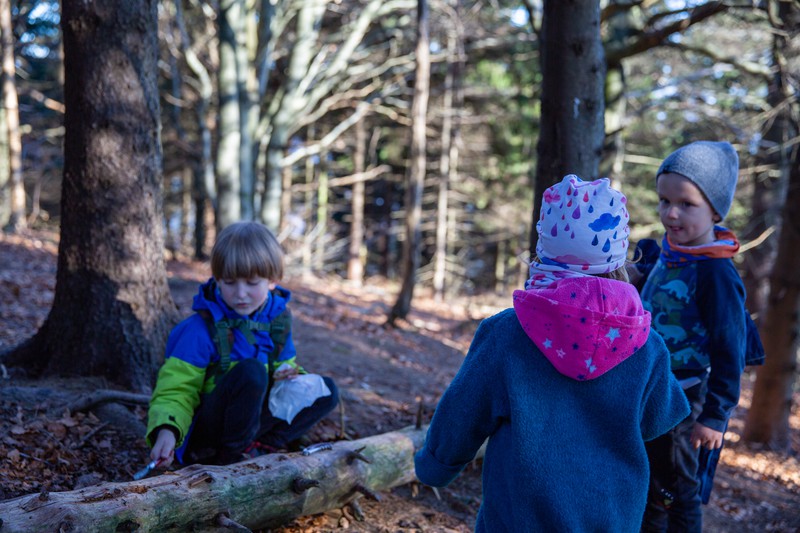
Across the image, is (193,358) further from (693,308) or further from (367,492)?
(693,308)

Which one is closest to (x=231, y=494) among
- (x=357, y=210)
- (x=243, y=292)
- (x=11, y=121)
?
(x=243, y=292)

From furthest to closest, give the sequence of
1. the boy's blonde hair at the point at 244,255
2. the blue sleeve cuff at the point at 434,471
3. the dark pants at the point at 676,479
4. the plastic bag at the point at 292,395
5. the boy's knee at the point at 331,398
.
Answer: the boy's knee at the point at 331,398 < the plastic bag at the point at 292,395 < the boy's blonde hair at the point at 244,255 < the dark pants at the point at 676,479 < the blue sleeve cuff at the point at 434,471

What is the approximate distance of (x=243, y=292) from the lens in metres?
3.28

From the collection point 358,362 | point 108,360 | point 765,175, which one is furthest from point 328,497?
point 765,175

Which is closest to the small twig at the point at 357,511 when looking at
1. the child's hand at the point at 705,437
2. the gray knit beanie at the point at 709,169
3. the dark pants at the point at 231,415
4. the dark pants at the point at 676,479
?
the dark pants at the point at 231,415

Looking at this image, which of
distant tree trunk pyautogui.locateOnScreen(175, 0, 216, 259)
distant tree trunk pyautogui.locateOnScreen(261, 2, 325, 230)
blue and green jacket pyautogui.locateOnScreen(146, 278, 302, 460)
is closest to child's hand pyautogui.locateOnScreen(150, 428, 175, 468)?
blue and green jacket pyautogui.locateOnScreen(146, 278, 302, 460)

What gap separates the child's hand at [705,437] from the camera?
282cm

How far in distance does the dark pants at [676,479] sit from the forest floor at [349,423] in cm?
107

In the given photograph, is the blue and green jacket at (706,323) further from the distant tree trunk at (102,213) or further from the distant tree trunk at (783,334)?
the distant tree trunk at (783,334)

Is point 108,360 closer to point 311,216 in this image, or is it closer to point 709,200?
point 709,200

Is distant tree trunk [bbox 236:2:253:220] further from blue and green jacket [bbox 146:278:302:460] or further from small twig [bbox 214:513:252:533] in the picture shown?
small twig [bbox 214:513:252:533]

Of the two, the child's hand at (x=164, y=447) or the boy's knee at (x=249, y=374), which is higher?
the boy's knee at (x=249, y=374)

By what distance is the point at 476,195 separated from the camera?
24.5m

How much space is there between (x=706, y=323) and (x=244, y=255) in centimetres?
224
